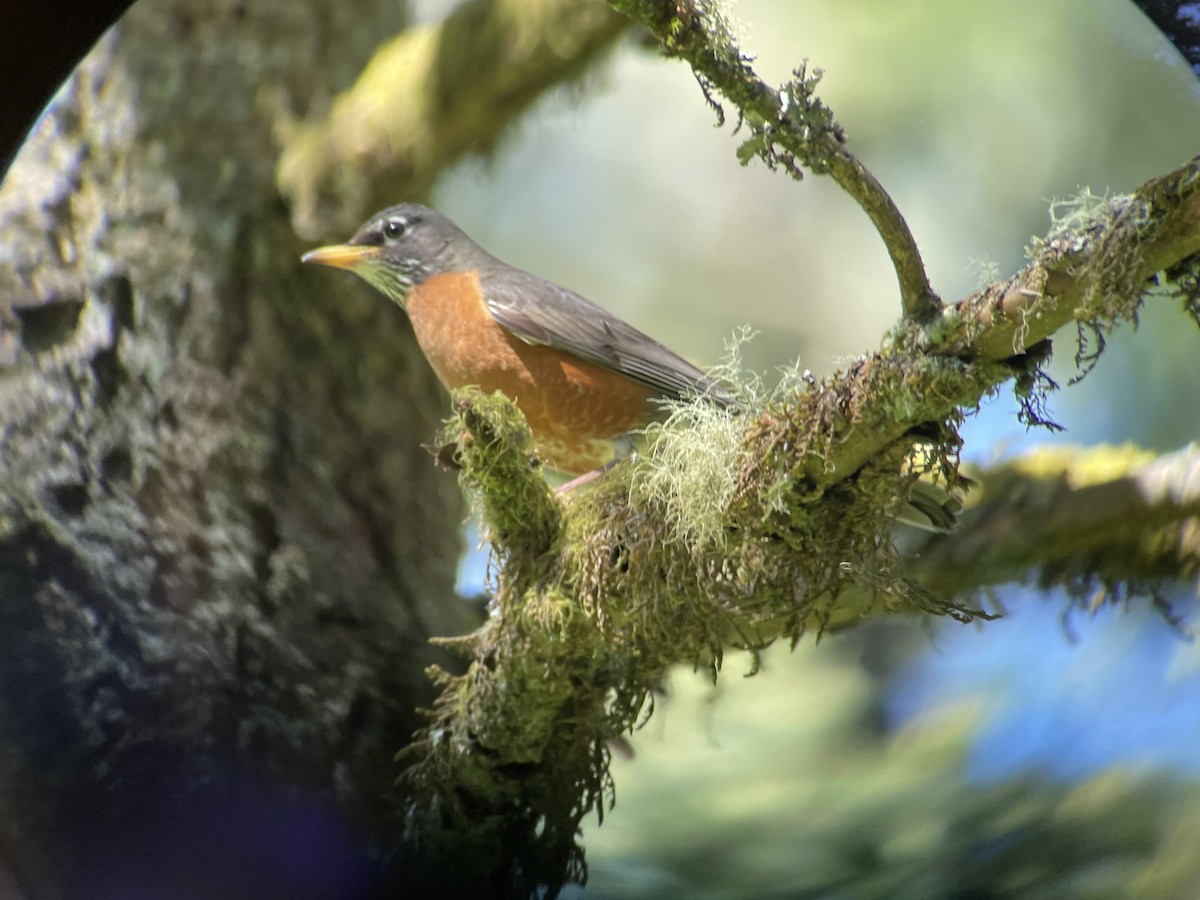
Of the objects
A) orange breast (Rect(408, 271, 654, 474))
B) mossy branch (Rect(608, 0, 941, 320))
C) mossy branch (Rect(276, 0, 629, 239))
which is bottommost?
mossy branch (Rect(608, 0, 941, 320))

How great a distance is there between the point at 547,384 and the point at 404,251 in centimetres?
56

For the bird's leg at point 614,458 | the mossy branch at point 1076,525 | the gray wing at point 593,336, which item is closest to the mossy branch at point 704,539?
the mossy branch at point 1076,525

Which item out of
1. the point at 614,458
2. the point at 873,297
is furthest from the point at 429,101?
the point at 873,297

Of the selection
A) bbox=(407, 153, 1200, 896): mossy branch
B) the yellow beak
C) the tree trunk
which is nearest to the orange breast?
Result: bbox=(407, 153, 1200, 896): mossy branch

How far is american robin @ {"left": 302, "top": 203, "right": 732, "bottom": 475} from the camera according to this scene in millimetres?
2100

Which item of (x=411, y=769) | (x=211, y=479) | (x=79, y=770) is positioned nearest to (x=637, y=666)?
(x=411, y=769)

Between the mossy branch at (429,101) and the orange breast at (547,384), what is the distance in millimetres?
594

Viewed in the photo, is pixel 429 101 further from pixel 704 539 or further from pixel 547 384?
pixel 704 539

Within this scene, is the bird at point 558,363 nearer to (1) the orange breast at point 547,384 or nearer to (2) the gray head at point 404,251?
(1) the orange breast at point 547,384

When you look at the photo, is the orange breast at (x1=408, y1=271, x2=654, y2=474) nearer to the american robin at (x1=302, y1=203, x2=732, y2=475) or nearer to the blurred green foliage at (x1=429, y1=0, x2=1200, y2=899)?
the american robin at (x1=302, y1=203, x2=732, y2=475)

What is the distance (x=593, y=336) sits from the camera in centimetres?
212

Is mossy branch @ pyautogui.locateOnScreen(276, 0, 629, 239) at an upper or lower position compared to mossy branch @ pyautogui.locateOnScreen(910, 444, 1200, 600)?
upper

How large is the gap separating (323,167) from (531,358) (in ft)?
3.33

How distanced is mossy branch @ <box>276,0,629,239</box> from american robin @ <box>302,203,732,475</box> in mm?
490
